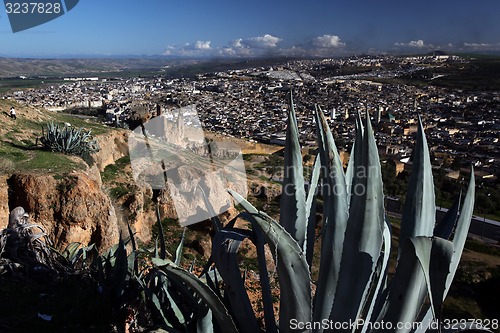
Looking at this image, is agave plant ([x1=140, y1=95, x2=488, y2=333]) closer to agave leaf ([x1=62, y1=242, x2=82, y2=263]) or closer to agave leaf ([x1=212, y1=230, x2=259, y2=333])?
agave leaf ([x1=212, y1=230, x2=259, y2=333])

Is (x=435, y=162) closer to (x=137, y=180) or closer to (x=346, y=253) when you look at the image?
(x=137, y=180)

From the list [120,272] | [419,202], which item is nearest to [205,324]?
[419,202]

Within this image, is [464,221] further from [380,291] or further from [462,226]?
[380,291]

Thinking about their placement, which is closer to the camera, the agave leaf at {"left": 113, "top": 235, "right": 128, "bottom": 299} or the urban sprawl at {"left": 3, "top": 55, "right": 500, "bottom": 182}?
the agave leaf at {"left": 113, "top": 235, "right": 128, "bottom": 299}

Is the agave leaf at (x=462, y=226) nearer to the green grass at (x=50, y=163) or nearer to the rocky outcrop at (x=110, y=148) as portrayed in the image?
the green grass at (x=50, y=163)

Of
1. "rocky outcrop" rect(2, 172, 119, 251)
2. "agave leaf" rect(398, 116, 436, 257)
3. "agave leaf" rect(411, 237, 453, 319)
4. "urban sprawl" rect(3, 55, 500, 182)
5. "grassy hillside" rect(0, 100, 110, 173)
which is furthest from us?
"urban sprawl" rect(3, 55, 500, 182)

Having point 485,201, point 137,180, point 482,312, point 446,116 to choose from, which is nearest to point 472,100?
point 446,116

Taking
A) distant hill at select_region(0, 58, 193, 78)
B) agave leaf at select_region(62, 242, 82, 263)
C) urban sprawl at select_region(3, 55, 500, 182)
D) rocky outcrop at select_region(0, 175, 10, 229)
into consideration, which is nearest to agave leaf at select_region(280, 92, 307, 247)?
agave leaf at select_region(62, 242, 82, 263)
